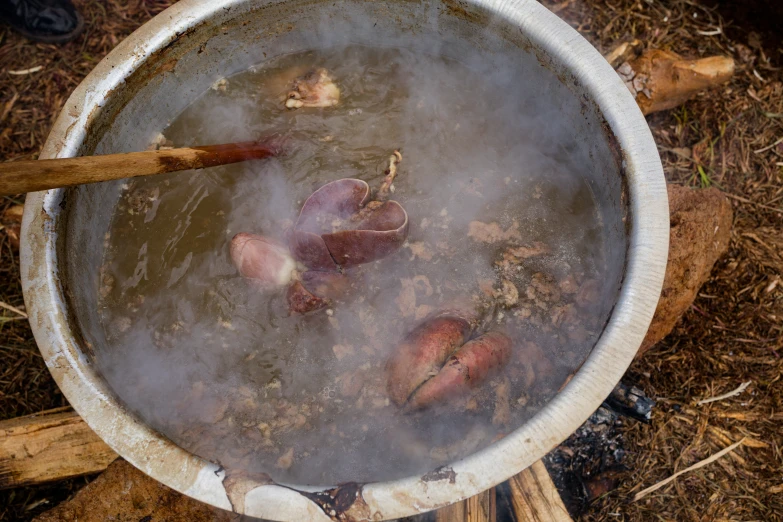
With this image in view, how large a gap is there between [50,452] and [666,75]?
11.6 ft

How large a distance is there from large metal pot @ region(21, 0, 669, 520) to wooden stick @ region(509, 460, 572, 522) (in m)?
0.76

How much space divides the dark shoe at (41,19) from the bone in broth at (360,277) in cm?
162

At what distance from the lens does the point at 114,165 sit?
5.96 feet

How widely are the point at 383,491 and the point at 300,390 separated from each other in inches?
23.3

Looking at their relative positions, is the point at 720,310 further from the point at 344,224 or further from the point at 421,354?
the point at 344,224

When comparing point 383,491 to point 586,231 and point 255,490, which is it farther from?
point 586,231

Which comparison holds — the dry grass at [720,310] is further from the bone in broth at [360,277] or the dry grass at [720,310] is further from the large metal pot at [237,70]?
the large metal pot at [237,70]

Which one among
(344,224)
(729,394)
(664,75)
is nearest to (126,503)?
(344,224)

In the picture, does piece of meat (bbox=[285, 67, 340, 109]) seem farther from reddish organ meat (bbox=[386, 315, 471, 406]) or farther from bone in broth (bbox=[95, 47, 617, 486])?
reddish organ meat (bbox=[386, 315, 471, 406])

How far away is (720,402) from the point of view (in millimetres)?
2773

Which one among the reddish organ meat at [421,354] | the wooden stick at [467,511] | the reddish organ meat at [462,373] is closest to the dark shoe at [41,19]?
the reddish organ meat at [421,354]

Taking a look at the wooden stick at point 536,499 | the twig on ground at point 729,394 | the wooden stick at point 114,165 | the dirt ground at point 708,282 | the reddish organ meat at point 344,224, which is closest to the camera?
the wooden stick at point 114,165

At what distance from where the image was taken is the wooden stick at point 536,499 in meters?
2.25

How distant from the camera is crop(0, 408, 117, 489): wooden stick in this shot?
7.88 ft
